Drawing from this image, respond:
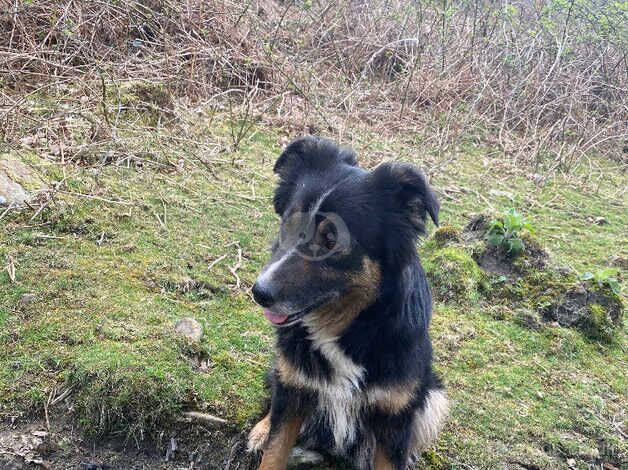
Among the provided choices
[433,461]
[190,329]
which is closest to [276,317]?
[190,329]

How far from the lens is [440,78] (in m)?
9.24

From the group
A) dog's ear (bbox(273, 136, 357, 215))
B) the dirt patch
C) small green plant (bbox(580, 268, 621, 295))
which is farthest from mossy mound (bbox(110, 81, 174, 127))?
small green plant (bbox(580, 268, 621, 295))

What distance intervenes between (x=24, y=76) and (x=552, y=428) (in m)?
5.94

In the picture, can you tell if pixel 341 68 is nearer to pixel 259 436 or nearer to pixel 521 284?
pixel 521 284

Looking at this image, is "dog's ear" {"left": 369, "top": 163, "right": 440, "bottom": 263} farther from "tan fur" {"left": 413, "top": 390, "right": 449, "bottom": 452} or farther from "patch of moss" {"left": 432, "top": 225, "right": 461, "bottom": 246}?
"patch of moss" {"left": 432, "top": 225, "right": 461, "bottom": 246}

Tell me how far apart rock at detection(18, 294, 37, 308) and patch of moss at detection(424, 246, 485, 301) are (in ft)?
10.1

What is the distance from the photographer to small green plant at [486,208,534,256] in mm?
5000

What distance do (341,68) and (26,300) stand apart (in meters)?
6.68

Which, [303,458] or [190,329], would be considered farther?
[190,329]

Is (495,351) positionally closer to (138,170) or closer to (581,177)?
(138,170)

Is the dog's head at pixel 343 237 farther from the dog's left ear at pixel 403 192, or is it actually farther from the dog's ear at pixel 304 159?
the dog's ear at pixel 304 159

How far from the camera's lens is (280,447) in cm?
290

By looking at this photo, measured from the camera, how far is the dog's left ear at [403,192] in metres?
2.84

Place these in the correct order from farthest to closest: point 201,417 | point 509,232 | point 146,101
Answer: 1. point 146,101
2. point 509,232
3. point 201,417
